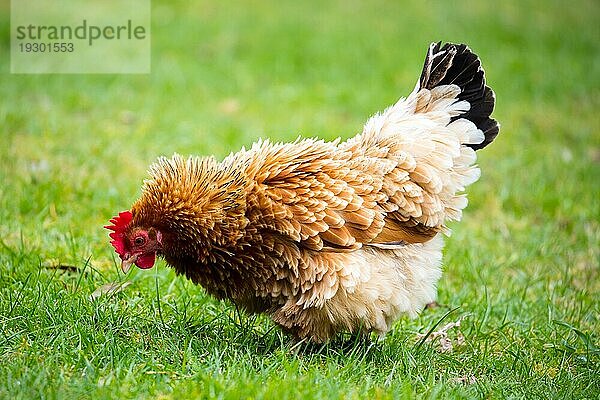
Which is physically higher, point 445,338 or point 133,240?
point 133,240

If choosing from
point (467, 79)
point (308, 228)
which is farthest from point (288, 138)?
point (308, 228)

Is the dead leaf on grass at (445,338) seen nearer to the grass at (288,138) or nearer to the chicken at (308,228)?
the grass at (288,138)

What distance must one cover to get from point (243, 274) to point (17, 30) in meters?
7.67

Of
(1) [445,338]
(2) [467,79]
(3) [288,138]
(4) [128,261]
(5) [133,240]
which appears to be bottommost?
(1) [445,338]

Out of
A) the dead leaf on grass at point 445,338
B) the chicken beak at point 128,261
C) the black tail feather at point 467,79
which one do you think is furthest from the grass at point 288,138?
the black tail feather at point 467,79

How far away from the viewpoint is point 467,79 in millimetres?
4672

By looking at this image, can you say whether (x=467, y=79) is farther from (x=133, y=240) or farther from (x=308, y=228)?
(x=133, y=240)

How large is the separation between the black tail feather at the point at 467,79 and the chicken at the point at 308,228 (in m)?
0.34

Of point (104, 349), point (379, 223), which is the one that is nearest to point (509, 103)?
point (379, 223)

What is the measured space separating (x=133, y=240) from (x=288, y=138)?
4.24 metres

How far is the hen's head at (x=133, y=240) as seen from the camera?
4051 mm

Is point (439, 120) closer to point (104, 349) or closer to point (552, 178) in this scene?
point (104, 349)

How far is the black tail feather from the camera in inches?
183

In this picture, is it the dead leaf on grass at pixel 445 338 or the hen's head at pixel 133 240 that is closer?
the hen's head at pixel 133 240
